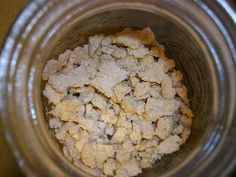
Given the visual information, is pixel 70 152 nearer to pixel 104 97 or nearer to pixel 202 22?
pixel 104 97

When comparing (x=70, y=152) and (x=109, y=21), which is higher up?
(x=109, y=21)

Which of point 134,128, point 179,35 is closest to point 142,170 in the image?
point 134,128
